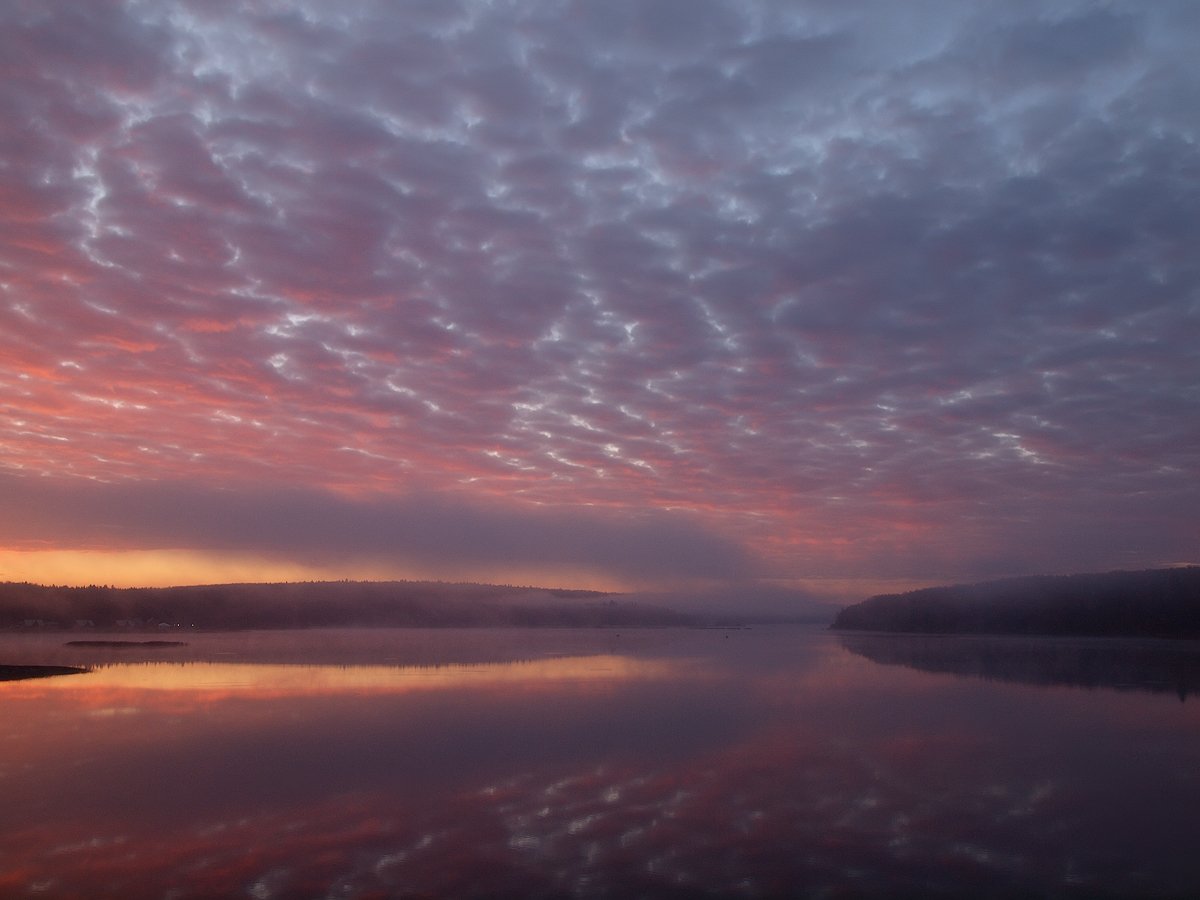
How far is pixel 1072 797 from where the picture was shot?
51.1 ft

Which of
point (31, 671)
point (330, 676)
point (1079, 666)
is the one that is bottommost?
point (1079, 666)

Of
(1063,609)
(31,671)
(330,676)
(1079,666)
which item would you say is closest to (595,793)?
(330,676)

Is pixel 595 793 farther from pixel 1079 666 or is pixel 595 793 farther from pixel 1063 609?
pixel 1063 609

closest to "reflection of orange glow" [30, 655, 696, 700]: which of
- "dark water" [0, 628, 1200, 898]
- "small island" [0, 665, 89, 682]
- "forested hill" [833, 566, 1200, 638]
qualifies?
"dark water" [0, 628, 1200, 898]

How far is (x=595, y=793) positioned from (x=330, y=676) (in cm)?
2679

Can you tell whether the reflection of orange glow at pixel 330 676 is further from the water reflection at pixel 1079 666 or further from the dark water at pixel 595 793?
the water reflection at pixel 1079 666

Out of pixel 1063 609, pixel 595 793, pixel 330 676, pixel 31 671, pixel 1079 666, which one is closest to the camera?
pixel 595 793

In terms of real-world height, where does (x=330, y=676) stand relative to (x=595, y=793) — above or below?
above

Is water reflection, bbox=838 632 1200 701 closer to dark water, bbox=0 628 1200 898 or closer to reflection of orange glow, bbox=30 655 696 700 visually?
dark water, bbox=0 628 1200 898

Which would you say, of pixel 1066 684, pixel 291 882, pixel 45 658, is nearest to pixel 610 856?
pixel 291 882

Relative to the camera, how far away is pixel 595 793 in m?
15.3

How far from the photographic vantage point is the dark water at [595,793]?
A: 35.7 ft

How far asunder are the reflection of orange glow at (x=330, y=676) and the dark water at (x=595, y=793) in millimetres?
1326

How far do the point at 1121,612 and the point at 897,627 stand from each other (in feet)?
129
